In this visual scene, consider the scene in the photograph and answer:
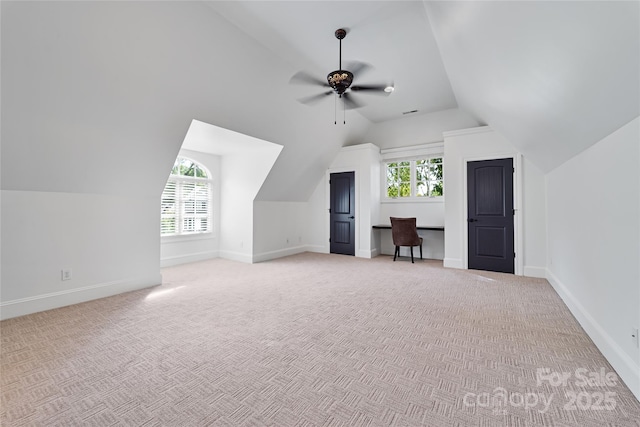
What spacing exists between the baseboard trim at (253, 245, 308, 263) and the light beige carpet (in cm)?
236

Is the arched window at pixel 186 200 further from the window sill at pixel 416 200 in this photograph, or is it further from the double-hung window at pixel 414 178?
the double-hung window at pixel 414 178

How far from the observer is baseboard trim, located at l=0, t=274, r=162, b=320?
117 inches

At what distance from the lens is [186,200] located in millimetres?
6043

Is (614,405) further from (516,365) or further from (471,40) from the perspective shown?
(471,40)

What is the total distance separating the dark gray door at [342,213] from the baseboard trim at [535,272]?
326 centimetres

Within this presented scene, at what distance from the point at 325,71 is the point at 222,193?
12.3 feet

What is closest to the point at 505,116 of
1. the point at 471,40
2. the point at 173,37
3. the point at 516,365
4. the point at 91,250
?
the point at 471,40

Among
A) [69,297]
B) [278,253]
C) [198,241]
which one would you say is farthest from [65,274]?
[278,253]

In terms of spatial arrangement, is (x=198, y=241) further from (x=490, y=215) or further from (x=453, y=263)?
(x=490, y=215)

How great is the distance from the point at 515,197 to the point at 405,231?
Answer: 1.92 metres

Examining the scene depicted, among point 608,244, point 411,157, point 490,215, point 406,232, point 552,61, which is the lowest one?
point 406,232

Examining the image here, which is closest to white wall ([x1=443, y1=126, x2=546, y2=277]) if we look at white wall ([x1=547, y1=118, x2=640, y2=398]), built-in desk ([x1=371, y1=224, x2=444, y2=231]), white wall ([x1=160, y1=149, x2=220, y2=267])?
built-in desk ([x1=371, y1=224, x2=444, y2=231])

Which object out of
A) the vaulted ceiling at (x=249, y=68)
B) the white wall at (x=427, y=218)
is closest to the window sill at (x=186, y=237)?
the vaulted ceiling at (x=249, y=68)

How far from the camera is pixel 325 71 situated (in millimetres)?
4250
